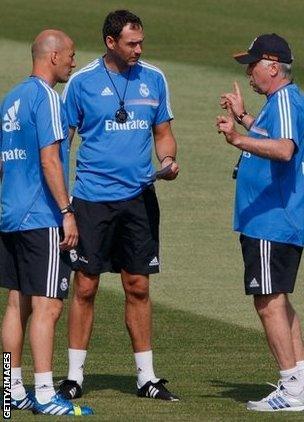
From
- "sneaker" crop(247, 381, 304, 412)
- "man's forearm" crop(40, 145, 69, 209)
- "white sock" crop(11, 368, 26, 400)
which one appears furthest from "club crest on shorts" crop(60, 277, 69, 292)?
"sneaker" crop(247, 381, 304, 412)

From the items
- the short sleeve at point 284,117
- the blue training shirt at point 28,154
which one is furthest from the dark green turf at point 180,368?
the short sleeve at point 284,117

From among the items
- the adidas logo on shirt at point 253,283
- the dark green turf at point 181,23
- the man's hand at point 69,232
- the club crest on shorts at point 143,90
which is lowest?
the adidas logo on shirt at point 253,283

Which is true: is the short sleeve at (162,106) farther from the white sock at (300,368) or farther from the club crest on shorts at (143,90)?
the white sock at (300,368)

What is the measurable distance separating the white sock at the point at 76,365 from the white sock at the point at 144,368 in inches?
14.5

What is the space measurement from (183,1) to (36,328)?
2405 centimetres

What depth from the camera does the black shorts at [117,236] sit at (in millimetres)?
10688

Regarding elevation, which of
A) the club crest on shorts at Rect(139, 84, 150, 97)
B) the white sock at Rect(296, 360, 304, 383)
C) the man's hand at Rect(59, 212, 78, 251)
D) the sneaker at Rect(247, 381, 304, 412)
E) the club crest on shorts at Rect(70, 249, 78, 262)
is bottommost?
the sneaker at Rect(247, 381, 304, 412)

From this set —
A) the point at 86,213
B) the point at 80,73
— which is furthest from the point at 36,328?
the point at 80,73

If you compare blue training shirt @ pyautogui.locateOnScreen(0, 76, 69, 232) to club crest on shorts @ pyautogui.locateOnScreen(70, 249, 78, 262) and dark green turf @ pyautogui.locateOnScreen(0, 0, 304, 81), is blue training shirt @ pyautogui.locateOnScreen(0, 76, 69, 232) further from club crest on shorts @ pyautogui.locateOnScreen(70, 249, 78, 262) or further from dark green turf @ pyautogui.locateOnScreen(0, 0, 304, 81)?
dark green turf @ pyautogui.locateOnScreen(0, 0, 304, 81)

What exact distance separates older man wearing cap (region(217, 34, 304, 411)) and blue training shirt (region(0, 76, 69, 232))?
1.12 m

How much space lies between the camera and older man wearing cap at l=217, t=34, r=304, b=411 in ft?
33.5

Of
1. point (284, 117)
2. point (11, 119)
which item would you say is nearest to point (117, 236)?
point (11, 119)

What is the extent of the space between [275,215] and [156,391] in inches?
54.6

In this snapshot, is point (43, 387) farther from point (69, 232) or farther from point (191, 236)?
point (191, 236)
